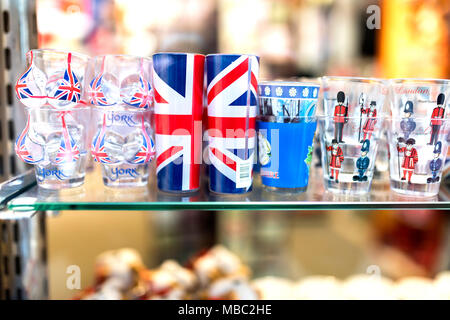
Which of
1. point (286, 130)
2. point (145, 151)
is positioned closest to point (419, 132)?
point (286, 130)

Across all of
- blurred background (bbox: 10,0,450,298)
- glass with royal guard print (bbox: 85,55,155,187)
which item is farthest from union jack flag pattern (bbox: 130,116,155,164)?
blurred background (bbox: 10,0,450,298)

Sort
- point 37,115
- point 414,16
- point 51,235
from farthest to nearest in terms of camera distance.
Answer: point 414,16 < point 51,235 < point 37,115

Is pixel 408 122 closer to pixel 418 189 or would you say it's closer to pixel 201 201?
pixel 418 189

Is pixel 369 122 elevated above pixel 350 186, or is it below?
above

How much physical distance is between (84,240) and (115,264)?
34 cm

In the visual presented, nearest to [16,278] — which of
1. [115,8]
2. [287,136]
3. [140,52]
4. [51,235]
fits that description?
[287,136]

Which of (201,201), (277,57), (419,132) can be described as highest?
(277,57)

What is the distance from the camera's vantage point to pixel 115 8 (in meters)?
2.00

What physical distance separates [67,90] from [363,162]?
57cm

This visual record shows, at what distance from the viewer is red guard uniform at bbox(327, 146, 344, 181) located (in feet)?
2.68

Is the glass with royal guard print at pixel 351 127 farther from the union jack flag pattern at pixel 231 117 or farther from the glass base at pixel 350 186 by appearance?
the union jack flag pattern at pixel 231 117

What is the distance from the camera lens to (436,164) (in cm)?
82

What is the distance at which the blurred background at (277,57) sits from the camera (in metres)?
1.95
